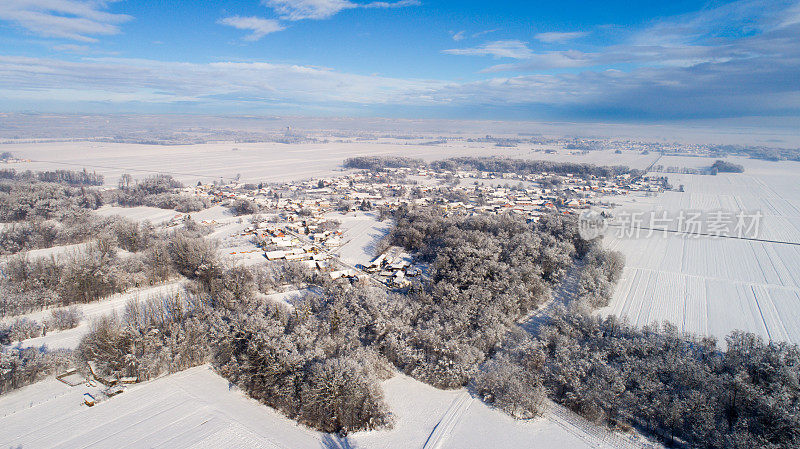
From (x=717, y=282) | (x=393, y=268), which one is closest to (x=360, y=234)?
(x=393, y=268)

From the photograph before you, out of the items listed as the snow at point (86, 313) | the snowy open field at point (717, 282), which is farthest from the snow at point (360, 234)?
the snowy open field at point (717, 282)

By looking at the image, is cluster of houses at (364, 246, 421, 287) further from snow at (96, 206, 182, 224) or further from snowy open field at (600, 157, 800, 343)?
snow at (96, 206, 182, 224)

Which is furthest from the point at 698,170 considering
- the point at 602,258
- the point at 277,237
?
the point at 277,237

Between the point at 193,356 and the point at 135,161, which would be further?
the point at 135,161

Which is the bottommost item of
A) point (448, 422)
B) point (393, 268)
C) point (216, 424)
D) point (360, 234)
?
point (448, 422)

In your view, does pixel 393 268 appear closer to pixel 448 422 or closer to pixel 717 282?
pixel 448 422

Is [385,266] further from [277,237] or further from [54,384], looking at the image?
[54,384]

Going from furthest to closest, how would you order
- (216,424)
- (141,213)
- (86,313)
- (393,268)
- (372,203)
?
(372,203) → (141,213) → (393,268) → (86,313) → (216,424)

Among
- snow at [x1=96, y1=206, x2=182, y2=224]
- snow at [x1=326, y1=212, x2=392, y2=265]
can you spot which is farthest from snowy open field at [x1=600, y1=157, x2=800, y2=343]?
snow at [x1=96, y1=206, x2=182, y2=224]
